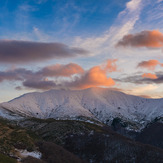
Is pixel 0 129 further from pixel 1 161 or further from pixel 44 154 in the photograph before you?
pixel 1 161

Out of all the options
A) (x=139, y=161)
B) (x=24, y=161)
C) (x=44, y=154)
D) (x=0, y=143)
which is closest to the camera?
(x=24, y=161)

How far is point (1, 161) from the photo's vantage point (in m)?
77.4

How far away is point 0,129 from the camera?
137500 mm

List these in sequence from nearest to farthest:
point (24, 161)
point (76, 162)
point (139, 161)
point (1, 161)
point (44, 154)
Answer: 1. point (1, 161)
2. point (24, 161)
3. point (44, 154)
4. point (76, 162)
5. point (139, 161)

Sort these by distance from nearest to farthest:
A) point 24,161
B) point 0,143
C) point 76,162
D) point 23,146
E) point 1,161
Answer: point 1,161, point 24,161, point 0,143, point 23,146, point 76,162

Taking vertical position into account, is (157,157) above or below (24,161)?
below

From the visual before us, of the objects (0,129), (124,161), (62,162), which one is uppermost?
(0,129)

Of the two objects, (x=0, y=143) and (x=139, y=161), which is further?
(x=139, y=161)

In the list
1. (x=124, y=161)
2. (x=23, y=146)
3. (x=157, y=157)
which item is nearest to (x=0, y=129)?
(x=23, y=146)

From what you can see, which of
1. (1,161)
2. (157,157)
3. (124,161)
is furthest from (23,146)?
(157,157)

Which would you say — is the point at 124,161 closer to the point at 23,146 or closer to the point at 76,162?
the point at 76,162

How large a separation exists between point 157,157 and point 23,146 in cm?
13253

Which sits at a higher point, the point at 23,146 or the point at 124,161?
the point at 23,146

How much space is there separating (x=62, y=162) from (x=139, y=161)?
298 feet
